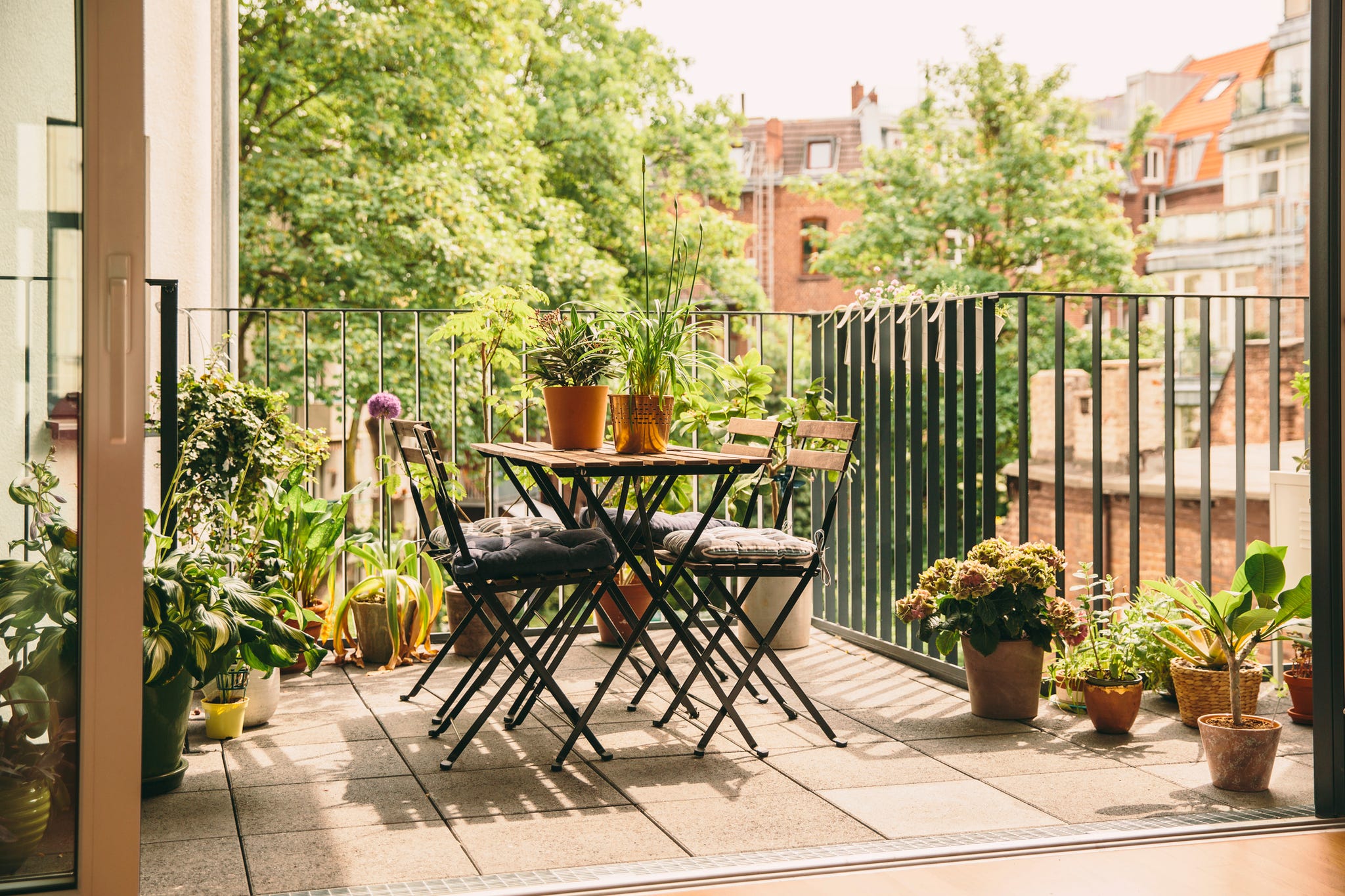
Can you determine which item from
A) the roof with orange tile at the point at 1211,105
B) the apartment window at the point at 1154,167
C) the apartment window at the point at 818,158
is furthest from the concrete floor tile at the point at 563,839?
the apartment window at the point at 1154,167

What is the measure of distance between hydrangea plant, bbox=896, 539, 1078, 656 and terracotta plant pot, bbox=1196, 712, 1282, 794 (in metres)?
0.65

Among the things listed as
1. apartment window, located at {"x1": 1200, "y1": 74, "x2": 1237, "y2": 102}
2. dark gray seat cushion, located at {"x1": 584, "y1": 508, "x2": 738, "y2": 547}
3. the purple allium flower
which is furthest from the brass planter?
apartment window, located at {"x1": 1200, "y1": 74, "x2": 1237, "y2": 102}

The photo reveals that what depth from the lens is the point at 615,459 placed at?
10.2 feet

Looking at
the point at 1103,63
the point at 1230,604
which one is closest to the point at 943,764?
the point at 1230,604

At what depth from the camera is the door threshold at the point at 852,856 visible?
218 cm

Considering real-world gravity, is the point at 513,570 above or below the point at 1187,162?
below

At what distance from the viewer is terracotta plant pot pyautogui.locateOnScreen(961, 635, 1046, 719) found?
3.46m

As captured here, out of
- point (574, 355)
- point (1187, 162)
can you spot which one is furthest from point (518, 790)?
point (1187, 162)

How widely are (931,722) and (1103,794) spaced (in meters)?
0.73

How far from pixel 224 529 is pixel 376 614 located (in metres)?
0.76

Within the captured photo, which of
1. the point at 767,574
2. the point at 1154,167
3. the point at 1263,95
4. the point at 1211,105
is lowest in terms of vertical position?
the point at 767,574

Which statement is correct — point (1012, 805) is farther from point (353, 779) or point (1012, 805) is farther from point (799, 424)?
point (353, 779)

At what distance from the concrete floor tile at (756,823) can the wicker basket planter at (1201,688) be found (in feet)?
4.37

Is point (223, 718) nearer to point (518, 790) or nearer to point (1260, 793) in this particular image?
point (518, 790)
